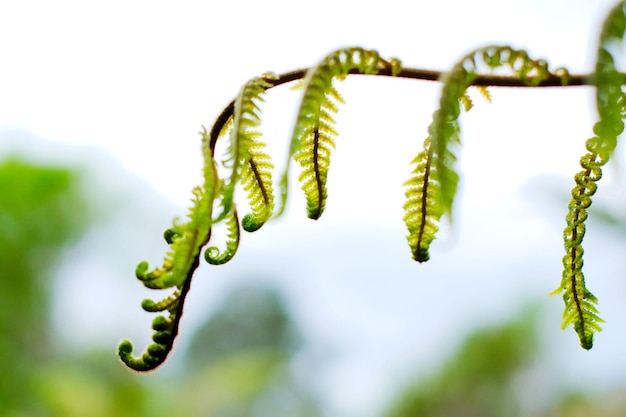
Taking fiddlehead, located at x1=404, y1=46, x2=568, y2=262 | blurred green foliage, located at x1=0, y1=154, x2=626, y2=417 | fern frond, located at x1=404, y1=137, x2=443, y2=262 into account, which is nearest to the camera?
fiddlehead, located at x1=404, y1=46, x2=568, y2=262

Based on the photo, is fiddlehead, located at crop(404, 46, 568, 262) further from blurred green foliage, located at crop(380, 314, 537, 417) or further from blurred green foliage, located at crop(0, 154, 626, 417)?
blurred green foliage, located at crop(380, 314, 537, 417)

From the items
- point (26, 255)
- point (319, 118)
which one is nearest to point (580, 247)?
point (319, 118)

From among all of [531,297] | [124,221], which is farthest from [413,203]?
[531,297]

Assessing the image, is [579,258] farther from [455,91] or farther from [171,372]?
[171,372]

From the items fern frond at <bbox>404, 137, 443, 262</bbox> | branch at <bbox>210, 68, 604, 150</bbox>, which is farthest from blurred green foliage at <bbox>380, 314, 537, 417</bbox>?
branch at <bbox>210, 68, 604, 150</bbox>

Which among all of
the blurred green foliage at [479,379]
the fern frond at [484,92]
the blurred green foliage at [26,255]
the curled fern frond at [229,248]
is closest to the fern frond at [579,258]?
the fern frond at [484,92]

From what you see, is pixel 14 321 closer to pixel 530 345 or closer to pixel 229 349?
pixel 229 349
